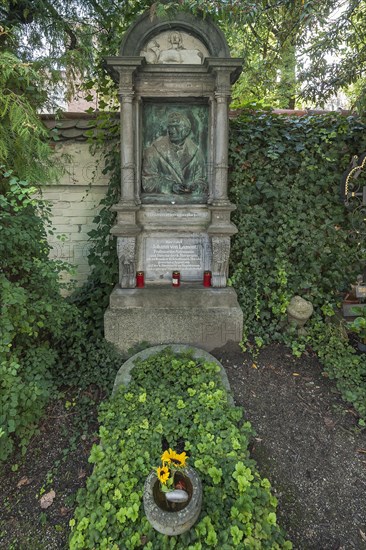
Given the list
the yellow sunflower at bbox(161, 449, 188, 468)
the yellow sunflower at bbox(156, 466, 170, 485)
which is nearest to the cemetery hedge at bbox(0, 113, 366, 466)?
the yellow sunflower at bbox(161, 449, 188, 468)

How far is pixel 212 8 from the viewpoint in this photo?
280 cm

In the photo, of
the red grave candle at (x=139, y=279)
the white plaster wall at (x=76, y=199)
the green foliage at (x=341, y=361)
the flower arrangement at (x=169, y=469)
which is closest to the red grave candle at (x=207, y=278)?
the red grave candle at (x=139, y=279)

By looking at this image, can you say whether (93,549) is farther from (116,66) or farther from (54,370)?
(116,66)

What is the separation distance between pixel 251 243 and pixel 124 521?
282cm

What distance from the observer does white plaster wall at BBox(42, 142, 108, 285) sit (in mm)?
4168

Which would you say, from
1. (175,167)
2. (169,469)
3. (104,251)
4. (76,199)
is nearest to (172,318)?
(104,251)

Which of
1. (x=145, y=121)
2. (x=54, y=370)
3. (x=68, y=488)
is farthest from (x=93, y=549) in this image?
(x=145, y=121)

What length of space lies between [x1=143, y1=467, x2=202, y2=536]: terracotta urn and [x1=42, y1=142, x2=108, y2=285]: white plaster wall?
2.92m

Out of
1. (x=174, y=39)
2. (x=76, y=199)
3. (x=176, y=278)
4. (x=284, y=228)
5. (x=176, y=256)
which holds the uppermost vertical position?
(x=174, y=39)

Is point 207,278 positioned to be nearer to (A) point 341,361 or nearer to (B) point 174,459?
(A) point 341,361

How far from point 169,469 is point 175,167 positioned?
2.72 metres

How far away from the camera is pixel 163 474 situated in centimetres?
159

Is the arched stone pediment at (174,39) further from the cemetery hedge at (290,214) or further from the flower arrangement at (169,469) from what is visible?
the flower arrangement at (169,469)

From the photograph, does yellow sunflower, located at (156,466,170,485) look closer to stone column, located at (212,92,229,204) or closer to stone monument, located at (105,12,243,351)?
stone monument, located at (105,12,243,351)
